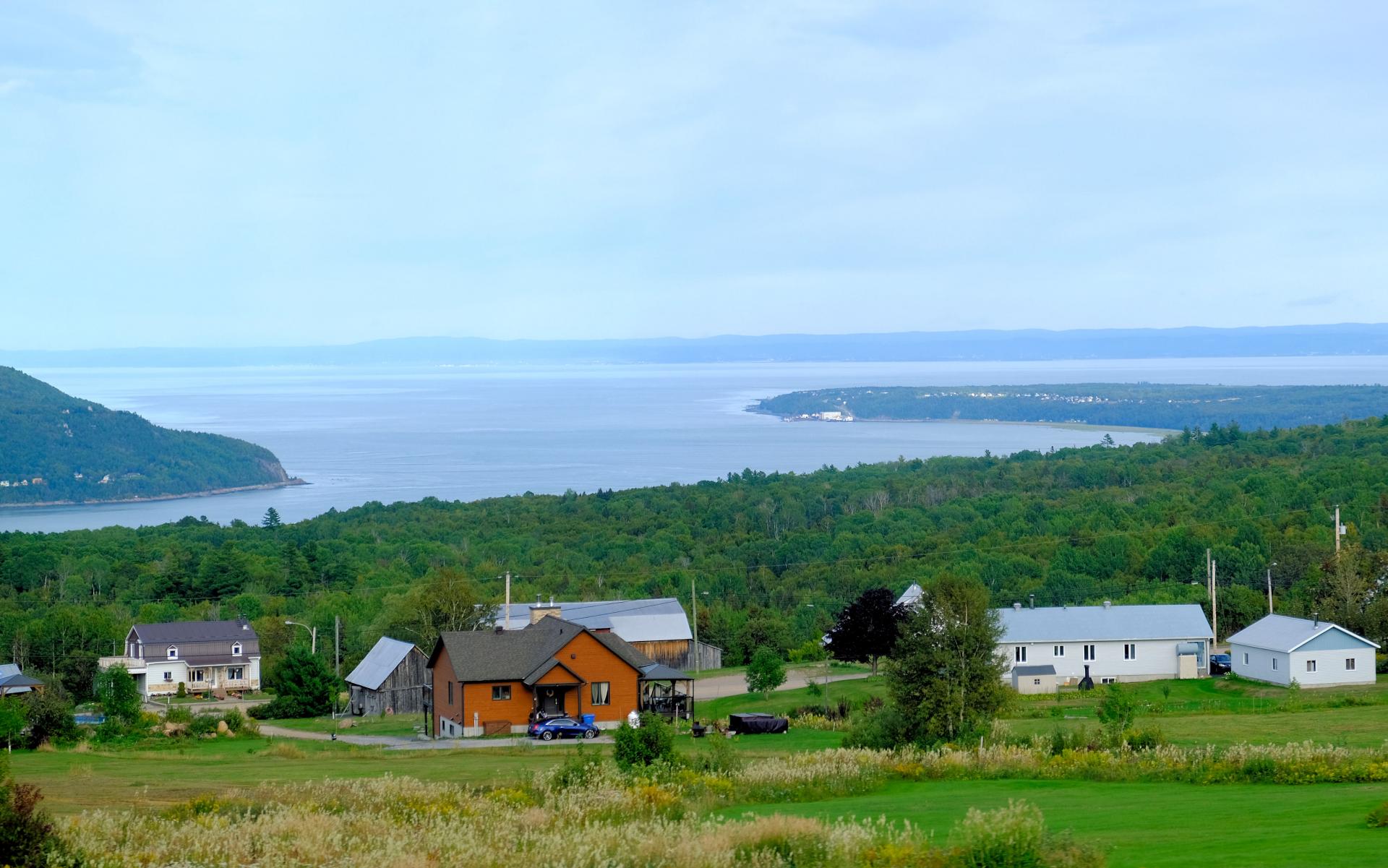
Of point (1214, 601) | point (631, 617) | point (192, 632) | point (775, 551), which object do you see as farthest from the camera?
point (775, 551)

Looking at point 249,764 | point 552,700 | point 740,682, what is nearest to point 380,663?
point 552,700

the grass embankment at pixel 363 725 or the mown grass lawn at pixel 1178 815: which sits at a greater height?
the mown grass lawn at pixel 1178 815

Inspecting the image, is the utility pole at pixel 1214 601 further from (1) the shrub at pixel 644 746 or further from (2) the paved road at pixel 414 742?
(1) the shrub at pixel 644 746

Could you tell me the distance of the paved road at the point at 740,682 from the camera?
40281mm

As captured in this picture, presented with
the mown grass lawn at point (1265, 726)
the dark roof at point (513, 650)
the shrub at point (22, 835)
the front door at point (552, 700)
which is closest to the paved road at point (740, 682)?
the dark roof at point (513, 650)

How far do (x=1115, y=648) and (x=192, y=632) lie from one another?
1321 inches

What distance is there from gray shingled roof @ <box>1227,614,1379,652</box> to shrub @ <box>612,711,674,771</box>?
84.4ft

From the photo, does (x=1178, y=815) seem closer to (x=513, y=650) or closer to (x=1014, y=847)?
(x=1014, y=847)

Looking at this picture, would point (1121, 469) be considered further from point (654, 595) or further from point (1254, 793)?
point (1254, 793)

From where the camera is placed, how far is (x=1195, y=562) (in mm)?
62906

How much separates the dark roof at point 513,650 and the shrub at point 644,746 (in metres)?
14.6

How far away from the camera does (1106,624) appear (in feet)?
141

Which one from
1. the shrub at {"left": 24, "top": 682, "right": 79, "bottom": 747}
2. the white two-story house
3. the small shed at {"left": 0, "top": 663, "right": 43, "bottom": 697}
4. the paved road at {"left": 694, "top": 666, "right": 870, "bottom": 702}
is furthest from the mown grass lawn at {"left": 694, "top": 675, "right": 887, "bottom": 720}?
the white two-story house

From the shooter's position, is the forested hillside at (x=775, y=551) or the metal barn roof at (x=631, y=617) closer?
the metal barn roof at (x=631, y=617)
